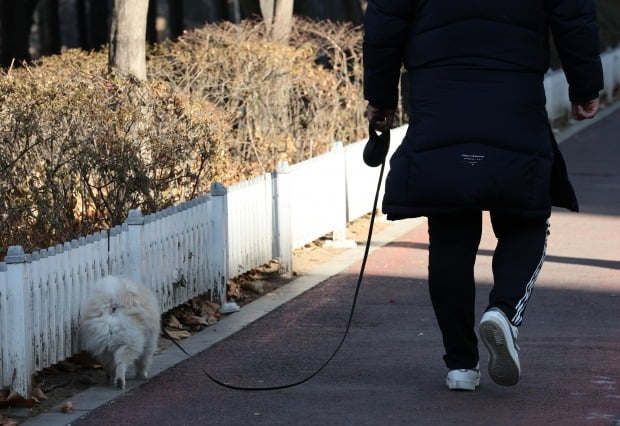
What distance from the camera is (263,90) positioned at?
1327cm

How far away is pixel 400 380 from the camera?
21.7ft

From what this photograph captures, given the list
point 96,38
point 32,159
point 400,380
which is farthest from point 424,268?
point 96,38

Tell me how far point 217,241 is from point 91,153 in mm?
951

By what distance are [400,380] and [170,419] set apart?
1194 mm

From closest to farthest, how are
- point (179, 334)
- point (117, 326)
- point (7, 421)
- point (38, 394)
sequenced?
point (7, 421) < point (38, 394) < point (117, 326) < point (179, 334)

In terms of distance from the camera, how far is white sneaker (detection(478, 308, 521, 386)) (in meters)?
5.73

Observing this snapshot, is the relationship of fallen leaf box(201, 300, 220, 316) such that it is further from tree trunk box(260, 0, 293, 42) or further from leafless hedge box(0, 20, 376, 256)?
tree trunk box(260, 0, 293, 42)

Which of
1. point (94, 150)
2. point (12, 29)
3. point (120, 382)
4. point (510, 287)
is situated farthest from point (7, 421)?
point (12, 29)

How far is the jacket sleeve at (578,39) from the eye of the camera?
18.7ft

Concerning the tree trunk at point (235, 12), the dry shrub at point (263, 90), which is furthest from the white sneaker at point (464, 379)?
the tree trunk at point (235, 12)

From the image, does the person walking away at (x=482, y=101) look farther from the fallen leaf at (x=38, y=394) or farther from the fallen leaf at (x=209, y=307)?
the fallen leaf at (x=209, y=307)

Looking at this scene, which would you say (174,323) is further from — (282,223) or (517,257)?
(517,257)

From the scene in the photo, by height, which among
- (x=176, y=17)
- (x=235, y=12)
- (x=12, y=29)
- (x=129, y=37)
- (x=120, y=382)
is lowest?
(x=235, y=12)

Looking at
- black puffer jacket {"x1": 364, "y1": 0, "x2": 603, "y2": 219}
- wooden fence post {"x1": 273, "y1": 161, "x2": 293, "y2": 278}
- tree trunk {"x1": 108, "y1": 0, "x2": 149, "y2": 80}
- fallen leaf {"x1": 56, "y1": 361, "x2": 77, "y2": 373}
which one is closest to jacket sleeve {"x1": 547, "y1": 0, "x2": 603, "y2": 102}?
black puffer jacket {"x1": 364, "y1": 0, "x2": 603, "y2": 219}
